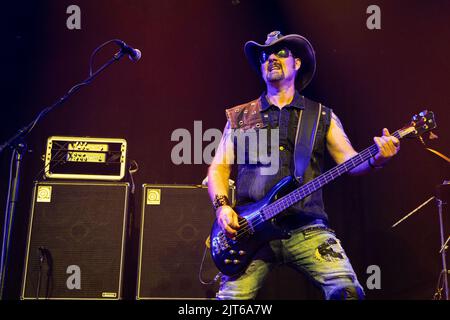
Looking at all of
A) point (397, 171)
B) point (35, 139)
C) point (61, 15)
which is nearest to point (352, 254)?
point (397, 171)

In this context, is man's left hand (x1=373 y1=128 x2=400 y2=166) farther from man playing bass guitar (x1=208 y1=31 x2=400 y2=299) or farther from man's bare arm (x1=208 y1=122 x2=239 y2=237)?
man's bare arm (x1=208 y1=122 x2=239 y2=237)

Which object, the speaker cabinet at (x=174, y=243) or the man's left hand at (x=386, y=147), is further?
the speaker cabinet at (x=174, y=243)

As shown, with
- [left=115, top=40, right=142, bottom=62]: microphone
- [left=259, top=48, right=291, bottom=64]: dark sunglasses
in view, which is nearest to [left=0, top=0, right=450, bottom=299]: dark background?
[left=259, top=48, right=291, bottom=64]: dark sunglasses

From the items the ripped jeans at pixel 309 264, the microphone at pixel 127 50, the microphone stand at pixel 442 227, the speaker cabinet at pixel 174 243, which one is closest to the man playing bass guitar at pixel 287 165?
the ripped jeans at pixel 309 264

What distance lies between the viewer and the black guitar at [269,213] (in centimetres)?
255

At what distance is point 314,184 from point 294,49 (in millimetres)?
1111

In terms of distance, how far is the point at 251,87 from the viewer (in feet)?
15.6

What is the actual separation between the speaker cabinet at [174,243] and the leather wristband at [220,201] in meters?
0.94

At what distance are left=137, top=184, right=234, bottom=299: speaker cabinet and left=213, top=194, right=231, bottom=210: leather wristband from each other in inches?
37.1

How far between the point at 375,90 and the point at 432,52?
0.66m

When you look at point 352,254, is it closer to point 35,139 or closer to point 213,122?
point 213,122

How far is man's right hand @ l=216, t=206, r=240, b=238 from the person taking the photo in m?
2.58

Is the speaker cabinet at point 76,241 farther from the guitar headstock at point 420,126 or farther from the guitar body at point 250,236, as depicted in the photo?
the guitar headstock at point 420,126

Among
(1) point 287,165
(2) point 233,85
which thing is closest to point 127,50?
(1) point 287,165
